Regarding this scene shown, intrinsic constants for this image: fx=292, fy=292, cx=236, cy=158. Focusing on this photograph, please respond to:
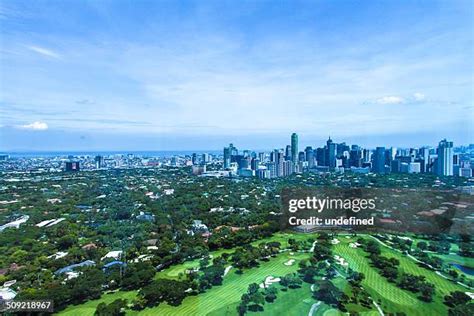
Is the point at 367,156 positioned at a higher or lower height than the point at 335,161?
higher

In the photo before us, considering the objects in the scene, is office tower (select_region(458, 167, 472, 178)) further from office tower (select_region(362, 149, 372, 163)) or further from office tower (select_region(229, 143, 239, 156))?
office tower (select_region(229, 143, 239, 156))

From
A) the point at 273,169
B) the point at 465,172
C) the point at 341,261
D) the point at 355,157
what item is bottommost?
the point at 341,261

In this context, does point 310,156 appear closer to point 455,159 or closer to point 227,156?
point 227,156

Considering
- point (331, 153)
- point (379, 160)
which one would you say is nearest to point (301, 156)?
point (331, 153)

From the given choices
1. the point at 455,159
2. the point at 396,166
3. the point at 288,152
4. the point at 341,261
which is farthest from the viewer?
the point at 288,152

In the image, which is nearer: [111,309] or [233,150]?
[111,309]

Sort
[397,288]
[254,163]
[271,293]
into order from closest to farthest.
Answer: [271,293] < [397,288] < [254,163]

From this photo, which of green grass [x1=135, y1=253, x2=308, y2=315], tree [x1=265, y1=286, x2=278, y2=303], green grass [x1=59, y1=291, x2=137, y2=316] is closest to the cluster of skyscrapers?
green grass [x1=135, y1=253, x2=308, y2=315]
